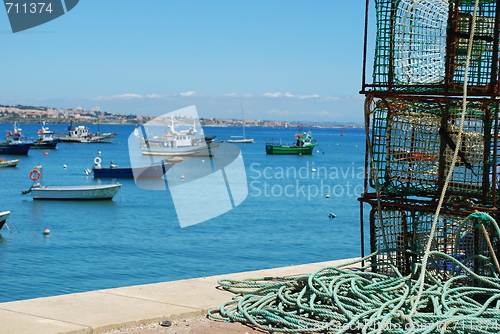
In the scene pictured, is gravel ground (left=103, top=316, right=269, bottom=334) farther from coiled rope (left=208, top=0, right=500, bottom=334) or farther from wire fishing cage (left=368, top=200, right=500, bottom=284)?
wire fishing cage (left=368, top=200, right=500, bottom=284)

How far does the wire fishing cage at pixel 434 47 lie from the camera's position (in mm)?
6262

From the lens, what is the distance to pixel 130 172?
150 ft

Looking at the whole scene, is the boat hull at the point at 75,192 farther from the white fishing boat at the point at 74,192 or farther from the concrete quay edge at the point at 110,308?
the concrete quay edge at the point at 110,308

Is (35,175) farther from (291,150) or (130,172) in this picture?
(291,150)

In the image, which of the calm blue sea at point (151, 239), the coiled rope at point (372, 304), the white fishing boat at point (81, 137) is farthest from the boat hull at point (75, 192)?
the white fishing boat at point (81, 137)

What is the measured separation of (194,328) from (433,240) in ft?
9.09

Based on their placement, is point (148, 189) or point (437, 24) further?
point (148, 189)

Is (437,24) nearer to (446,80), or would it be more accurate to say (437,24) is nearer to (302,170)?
(446,80)

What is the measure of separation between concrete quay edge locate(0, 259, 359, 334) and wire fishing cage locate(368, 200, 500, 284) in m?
1.68

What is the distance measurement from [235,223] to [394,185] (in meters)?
21.8

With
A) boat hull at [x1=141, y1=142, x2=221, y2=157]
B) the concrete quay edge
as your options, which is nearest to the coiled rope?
the concrete quay edge

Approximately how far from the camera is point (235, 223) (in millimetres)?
28297

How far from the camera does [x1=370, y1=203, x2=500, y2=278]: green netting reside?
627 cm

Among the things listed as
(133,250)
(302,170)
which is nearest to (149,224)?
(133,250)
